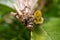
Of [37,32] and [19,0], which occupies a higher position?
[19,0]

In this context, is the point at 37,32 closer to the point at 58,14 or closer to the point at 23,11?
the point at 23,11

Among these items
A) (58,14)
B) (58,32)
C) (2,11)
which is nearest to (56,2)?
(58,14)

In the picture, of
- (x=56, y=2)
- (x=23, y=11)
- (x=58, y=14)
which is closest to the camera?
(x=23, y=11)

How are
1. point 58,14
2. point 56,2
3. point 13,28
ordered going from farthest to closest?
point 56,2
point 58,14
point 13,28
